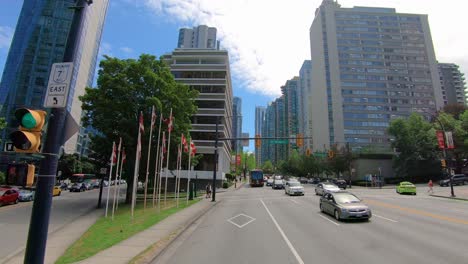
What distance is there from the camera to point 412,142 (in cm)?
6066

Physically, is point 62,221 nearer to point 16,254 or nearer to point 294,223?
point 16,254

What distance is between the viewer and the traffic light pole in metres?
5.18

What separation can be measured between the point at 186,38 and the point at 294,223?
158 meters

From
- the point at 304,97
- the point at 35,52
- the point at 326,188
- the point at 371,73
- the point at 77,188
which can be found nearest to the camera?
the point at 326,188

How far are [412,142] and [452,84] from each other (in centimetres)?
14364

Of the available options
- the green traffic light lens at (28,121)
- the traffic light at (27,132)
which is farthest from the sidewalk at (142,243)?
the green traffic light lens at (28,121)

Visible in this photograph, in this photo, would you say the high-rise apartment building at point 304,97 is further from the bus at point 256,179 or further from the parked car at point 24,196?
the parked car at point 24,196

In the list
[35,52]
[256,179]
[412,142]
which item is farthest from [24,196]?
[412,142]

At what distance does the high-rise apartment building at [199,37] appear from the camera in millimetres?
153625

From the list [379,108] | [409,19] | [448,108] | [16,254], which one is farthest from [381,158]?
[409,19]

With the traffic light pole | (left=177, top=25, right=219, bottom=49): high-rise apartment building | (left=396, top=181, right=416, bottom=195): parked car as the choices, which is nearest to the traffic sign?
the traffic light pole

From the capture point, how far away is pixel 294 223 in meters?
14.1

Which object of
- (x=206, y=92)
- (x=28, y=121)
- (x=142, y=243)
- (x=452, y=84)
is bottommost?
(x=142, y=243)

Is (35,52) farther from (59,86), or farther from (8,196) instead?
(59,86)
